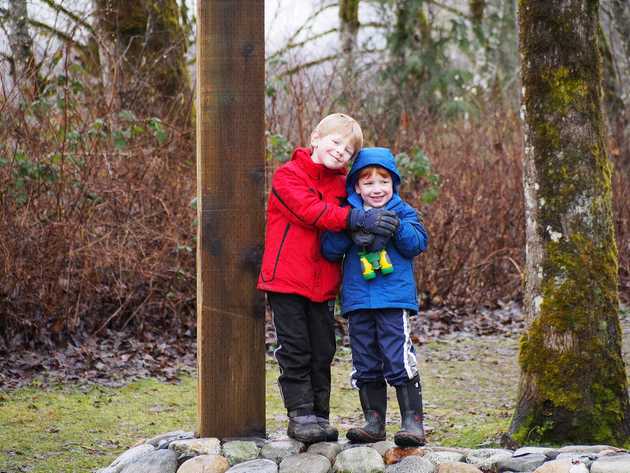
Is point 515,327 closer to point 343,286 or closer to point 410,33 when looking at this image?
point 343,286

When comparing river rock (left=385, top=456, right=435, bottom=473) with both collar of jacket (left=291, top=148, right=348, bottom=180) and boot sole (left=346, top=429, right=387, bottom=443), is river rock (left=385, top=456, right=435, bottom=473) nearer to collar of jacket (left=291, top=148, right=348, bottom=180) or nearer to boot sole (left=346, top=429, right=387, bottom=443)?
boot sole (left=346, top=429, right=387, bottom=443)

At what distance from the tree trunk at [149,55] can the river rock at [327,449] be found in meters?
6.06

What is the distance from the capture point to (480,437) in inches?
225

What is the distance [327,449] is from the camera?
4359 millimetres

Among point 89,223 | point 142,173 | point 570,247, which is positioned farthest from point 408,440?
point 142,173

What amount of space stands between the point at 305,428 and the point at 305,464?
0.61 feet

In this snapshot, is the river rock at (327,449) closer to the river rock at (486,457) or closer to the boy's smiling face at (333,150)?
the river rock at (486,457)

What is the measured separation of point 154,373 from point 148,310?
132cm

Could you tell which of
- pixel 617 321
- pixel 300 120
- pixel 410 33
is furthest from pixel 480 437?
pixel 410 33

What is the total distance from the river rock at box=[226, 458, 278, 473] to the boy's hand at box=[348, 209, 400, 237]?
114 cm

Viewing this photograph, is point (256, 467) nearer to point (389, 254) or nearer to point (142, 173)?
point (389, 254)

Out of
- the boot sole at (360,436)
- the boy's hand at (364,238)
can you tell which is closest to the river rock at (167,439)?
the boot sole at (360,436)

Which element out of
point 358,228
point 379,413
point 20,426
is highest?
point 358,228

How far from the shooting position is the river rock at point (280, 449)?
4.34 meters
